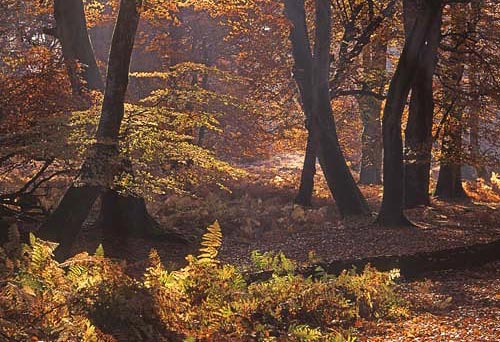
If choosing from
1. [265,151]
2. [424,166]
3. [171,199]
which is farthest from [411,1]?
[265,151]

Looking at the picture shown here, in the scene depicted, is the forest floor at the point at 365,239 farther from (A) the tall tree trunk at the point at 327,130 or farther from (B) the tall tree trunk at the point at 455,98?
(B) the tall tree trunk at the point at 455,98

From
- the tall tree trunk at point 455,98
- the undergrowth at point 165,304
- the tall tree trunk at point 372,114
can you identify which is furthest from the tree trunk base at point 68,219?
the tall tree trunk at point 372,114

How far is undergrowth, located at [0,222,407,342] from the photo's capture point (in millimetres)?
6340

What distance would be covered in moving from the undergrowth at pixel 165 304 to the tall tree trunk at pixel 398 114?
6.30 meters

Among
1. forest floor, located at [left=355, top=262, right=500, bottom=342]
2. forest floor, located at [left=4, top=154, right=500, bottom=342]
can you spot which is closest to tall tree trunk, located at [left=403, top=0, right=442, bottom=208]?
forest floor, located at [left=4, top=154, right=500, bottom=342]

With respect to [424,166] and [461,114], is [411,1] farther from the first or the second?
[424,166]

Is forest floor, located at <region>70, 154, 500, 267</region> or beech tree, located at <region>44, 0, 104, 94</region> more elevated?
beech tree, located at <region>44, 0, 104, 94</region>

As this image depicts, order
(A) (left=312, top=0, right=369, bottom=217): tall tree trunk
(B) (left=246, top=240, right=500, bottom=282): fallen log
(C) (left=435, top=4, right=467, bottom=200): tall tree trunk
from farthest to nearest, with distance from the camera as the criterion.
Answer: (A) (left=312, top=0, right=369, bottom=217): tall tree trunk
(C) (left=435, top=4, right=467, bottom=200): tall tree trunk
(B) (left=246, top=240, right=500, bottom=282): fallen log

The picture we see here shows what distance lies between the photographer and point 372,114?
82.6 feet

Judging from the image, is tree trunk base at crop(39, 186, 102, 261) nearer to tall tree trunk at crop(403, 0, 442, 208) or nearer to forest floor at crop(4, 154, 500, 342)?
forest floor at crop(4, 154, 500, 342)

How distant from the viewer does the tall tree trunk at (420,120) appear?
16281mm

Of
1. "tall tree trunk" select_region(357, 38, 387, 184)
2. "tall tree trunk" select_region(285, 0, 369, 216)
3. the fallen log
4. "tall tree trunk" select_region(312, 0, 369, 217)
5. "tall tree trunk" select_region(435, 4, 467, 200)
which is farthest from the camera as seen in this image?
"tall tree trunk" select_region(357, 38, 387, 184)

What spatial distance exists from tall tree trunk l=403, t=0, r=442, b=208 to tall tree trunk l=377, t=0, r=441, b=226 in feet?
1.20

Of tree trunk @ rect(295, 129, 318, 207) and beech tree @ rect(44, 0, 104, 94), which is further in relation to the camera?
tree trunk @ rect(295, 129, 318, 207)
